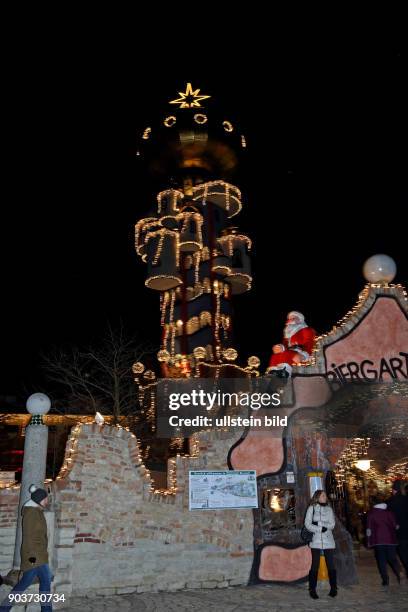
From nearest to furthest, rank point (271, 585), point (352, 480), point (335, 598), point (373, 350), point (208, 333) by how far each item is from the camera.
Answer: point (335, 598), point (271, 585), point (373, 350), point (352, 480), point (208, 333)

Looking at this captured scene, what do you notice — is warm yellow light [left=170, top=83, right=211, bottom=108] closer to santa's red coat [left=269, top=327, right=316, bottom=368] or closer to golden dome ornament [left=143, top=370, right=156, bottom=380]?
golden dome ornament [left=143, top=370, right=156, bottom=380]

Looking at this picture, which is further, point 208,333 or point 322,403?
point 208,333

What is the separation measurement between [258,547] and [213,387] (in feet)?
9.94

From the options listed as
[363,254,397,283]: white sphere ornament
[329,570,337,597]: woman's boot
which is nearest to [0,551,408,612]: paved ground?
[329,570,337,597]: woman's boot

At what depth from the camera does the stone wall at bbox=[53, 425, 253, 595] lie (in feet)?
26.3

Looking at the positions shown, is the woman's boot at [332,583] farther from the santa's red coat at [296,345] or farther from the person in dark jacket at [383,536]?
the santa's red coat at [296,345]

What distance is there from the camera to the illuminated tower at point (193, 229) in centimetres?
1917

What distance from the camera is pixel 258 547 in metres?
9.13

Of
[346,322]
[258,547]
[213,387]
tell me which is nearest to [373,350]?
[346,322]

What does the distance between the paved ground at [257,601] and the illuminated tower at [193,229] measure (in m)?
10.3

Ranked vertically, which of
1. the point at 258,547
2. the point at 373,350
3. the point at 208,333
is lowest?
the point at 258,547

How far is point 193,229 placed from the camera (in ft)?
63.6

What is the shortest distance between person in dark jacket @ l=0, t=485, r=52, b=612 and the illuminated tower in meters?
11.9

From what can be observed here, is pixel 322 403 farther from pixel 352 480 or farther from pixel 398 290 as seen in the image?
pixel 352 480
